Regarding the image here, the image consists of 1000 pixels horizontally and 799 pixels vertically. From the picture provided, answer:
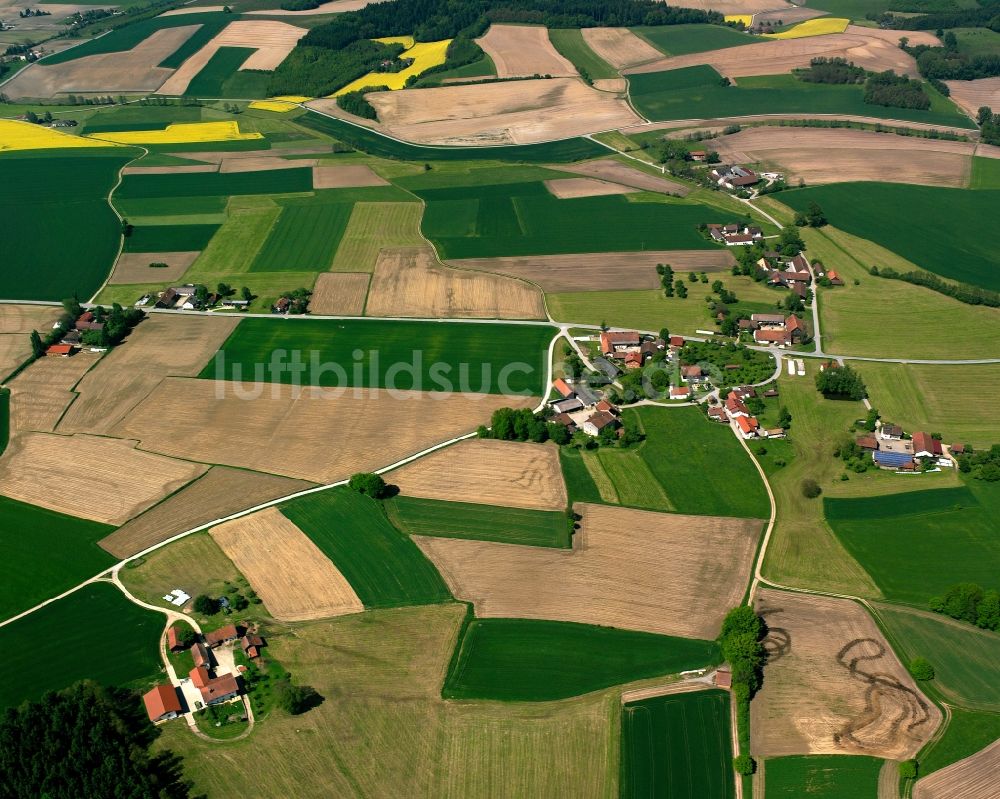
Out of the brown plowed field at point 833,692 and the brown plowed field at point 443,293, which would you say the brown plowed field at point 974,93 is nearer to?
the brown plowed field at point 443,293

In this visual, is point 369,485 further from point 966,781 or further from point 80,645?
point 966,781

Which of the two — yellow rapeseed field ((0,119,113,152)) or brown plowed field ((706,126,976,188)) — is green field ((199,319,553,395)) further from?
yellow rapeseed field ((0,119,113,152))

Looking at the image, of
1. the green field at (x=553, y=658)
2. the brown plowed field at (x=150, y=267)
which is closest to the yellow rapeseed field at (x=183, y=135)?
the brown plowed field at (x=150, y=267)

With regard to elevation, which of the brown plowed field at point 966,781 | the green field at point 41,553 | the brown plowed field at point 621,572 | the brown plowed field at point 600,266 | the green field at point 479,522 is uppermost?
the brown plowed field at point 600,266

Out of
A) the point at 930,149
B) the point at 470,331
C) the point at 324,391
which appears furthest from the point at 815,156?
the point at 324,391

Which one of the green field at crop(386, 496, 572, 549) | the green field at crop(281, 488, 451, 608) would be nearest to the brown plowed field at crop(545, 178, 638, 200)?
the green field at crop(386, 496, 572, 549)
